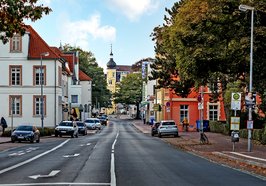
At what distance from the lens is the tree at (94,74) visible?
125m

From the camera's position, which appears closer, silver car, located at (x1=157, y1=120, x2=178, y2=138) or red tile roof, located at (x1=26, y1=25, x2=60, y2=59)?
silver car, located at (x1=157, y1=120, x2=178, y2=138)

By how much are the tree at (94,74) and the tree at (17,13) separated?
4119 inches

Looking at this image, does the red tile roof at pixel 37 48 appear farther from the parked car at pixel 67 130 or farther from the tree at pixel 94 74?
the tree at pixel 94 74

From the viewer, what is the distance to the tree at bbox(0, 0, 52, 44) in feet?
51.5

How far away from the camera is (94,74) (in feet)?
417

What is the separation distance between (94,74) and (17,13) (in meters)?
111

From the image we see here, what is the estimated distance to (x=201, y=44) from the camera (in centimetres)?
3111

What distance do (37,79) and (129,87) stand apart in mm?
81519

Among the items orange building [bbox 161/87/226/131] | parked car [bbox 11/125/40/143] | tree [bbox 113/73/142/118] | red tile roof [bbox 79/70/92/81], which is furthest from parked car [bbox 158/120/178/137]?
tree [bbox 113/73/142/118]

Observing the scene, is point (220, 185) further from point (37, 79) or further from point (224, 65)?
point (37, 79)

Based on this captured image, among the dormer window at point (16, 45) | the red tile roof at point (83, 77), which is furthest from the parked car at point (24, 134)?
the red tile roof at point (83, 77)

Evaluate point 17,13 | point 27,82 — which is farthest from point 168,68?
point 17,13

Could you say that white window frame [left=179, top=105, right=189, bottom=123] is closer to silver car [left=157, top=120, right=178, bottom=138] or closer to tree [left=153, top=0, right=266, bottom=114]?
silver car [left=157, top=120, right=178, bottom=138]

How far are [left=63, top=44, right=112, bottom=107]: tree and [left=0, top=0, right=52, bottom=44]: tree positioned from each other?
10462cm
